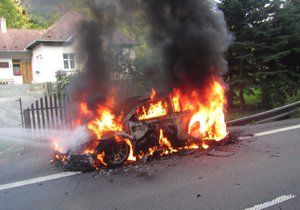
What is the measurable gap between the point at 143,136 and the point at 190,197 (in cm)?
255

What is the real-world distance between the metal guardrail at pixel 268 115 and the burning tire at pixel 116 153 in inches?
195

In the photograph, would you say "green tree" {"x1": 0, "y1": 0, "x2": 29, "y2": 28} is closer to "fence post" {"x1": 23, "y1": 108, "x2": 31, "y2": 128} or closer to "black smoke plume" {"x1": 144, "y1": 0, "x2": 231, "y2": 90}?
"fence post" {"x1": 23, "y1": 108, "x2": 31, "y2": 128}

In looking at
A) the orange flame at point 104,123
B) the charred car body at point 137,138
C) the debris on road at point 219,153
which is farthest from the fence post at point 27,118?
the debris on road at point 219,153

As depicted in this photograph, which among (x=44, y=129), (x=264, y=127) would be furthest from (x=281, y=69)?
(x=44, y=129)

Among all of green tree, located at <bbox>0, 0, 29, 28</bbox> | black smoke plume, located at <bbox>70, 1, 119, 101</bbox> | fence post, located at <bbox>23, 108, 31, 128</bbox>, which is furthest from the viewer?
green tree, located at <bbox>0, 0, 29, 28</bbox>

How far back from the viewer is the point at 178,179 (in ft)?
18.7

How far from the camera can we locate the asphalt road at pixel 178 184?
470cm

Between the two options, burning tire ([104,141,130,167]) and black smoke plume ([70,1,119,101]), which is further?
black smoke plume ([70,1,119,101])

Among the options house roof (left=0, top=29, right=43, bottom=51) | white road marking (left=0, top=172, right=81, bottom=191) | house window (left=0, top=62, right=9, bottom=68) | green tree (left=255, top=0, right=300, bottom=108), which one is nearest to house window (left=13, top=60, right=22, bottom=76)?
house window (left=0, top=62, right=9, bottom=68)

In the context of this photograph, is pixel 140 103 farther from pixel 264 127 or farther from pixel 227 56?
pixel 227 56

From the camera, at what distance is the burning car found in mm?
6645

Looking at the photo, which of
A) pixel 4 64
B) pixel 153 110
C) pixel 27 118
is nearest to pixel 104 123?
pixel 153 110

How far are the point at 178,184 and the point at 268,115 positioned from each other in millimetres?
6731

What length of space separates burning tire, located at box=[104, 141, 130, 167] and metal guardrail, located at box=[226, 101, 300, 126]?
16.3 feet
